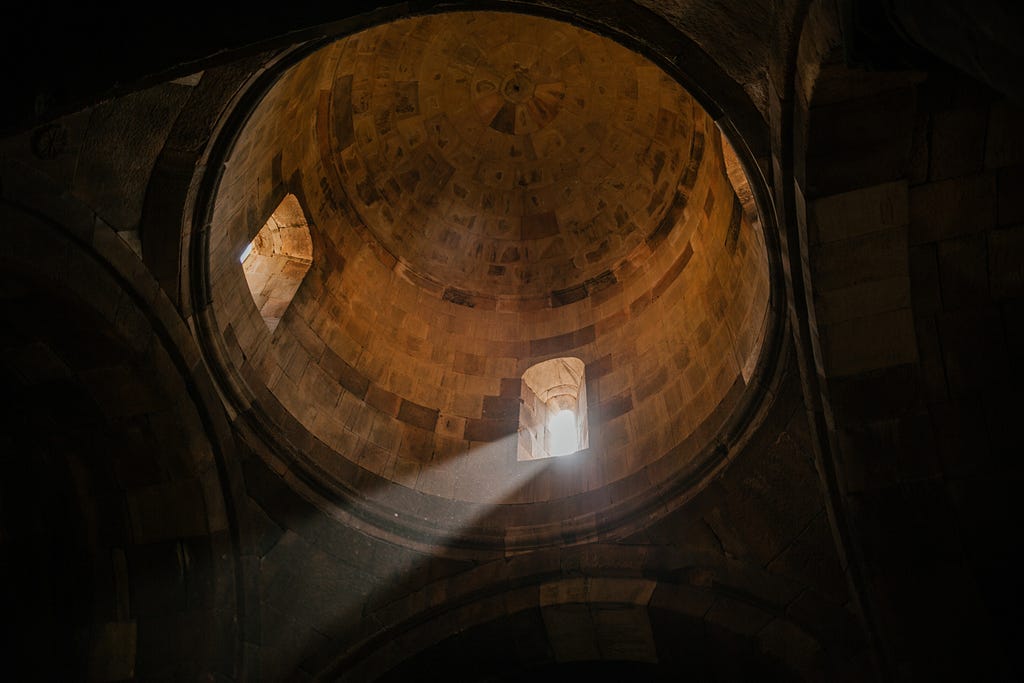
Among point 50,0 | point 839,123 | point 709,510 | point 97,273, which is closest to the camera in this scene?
point 50,0

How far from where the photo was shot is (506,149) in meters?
10.6

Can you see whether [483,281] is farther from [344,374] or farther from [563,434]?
[344,374]

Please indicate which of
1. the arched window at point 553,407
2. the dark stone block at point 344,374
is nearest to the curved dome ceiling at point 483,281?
the dark stone block at point 344,374

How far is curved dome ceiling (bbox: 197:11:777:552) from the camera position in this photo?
685 centimetres

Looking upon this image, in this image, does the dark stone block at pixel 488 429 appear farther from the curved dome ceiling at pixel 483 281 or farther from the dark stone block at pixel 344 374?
the dark stone block at pixel 344 374

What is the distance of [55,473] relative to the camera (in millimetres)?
5797

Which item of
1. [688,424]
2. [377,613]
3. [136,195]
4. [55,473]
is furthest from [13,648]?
[688,424]

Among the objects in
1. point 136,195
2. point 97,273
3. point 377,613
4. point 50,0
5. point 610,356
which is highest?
point 610,356

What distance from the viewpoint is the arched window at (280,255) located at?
8.07 meters

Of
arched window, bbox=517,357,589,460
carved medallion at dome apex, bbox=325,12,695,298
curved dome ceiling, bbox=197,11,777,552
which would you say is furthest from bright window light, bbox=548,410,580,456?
carved medallion at dome apex, bbox=325,12,695,298

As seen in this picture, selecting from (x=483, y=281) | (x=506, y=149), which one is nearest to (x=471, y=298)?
(x=483, y=281)

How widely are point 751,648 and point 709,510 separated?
107cm

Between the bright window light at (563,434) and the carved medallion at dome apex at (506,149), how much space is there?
1.64 metres

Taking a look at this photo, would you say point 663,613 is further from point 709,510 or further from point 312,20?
point 312,20
